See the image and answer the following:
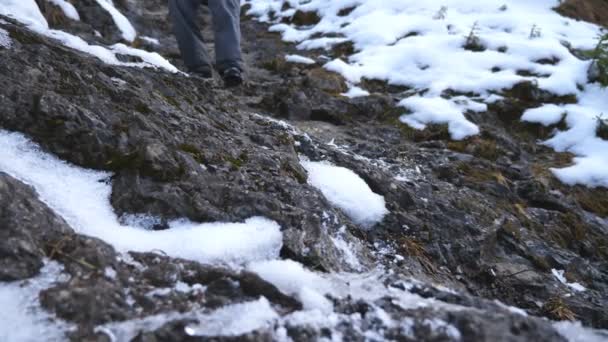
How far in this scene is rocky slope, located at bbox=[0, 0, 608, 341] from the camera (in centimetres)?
141

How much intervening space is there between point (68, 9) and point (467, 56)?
595 cm

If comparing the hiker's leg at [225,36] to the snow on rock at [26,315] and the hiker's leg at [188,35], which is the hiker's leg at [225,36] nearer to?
the hiker's leg at [188,35]

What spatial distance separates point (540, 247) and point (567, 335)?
168 cm

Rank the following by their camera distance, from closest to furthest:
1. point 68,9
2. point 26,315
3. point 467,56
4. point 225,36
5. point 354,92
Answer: point 26,315
point 225,36
point 354,92
point 68,9
point 467,56

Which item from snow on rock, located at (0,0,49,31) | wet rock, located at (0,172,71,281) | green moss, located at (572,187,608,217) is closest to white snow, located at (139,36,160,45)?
snow on rock, located at (0,0,49,31)

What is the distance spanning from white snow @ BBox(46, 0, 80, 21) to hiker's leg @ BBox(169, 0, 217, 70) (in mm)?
2368

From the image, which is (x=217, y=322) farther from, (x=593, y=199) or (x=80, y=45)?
(x=593, y=199)

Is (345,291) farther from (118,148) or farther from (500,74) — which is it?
(500,74)

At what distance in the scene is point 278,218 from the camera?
1.99 metres

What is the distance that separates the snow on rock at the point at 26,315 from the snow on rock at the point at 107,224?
32cm

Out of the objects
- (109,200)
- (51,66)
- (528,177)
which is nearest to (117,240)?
(109,200)

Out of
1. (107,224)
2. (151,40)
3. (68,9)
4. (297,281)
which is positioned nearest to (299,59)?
(151,40)

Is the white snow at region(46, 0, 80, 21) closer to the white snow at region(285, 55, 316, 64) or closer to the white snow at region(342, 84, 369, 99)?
the white snow at region(285, 55, 316, 64)

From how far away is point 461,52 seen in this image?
6598 millimetres
